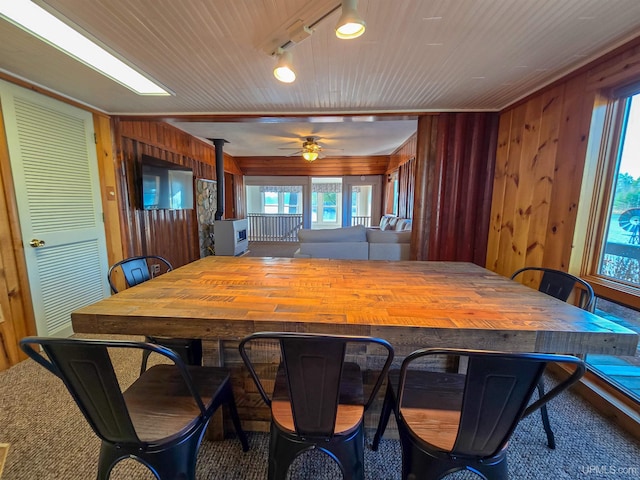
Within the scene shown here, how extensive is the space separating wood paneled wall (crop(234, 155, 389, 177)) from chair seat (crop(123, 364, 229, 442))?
6.44 meters

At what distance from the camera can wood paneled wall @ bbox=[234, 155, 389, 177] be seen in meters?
6.97

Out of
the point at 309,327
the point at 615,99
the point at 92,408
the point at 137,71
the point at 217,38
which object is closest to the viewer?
the point at 92,408

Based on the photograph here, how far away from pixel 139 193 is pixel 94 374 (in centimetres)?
311

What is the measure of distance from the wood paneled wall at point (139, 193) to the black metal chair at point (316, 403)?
3.07 metres

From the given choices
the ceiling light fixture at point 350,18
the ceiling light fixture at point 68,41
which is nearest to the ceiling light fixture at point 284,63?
the ceiling light fixture at point 350,18

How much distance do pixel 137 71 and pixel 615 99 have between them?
10.9ft

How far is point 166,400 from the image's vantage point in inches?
40.1

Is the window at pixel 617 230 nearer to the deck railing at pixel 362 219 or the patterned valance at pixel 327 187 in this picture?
the deck railing at pixel 362 219

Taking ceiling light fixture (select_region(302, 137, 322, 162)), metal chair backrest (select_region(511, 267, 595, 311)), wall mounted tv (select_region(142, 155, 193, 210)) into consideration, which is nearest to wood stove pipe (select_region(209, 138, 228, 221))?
wall mounted tv (select_region(142, 155, 193, 210))

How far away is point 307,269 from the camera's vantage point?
1679mm

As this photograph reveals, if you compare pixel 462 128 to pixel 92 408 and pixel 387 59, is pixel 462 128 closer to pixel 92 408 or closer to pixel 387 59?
pixel 387 59

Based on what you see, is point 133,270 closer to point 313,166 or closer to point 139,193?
point 139,193

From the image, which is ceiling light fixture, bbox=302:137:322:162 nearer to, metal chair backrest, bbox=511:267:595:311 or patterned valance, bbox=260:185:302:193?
patterned valance, bbox=260:185:302:193

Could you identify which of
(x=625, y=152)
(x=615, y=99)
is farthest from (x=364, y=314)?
(x=615, y=99)
